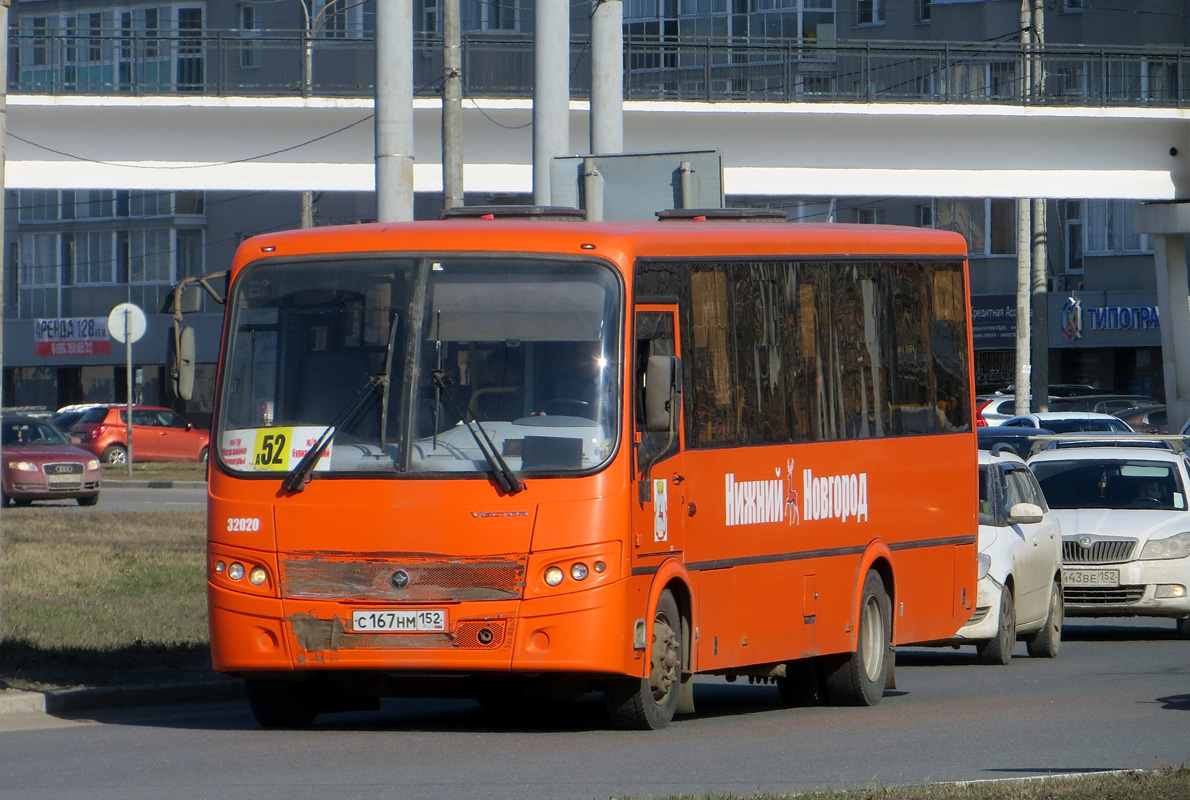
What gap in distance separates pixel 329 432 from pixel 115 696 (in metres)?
2.62

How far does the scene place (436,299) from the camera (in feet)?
36.4

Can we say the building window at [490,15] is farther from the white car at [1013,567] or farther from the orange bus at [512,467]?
the orange bus at [512,467]

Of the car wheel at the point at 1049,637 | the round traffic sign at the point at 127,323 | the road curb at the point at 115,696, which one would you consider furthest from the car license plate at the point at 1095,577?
the round traffic sign at the point at 127,323

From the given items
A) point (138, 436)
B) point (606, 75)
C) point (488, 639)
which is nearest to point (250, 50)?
point (606, 75)

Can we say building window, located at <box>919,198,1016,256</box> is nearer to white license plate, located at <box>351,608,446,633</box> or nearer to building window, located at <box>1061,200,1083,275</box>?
building window, located at <box>1061,200,1083,275</box>

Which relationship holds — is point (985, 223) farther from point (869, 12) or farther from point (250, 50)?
point (250, 50)

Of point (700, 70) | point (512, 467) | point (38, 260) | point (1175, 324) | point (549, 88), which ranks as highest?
point (700, 70)

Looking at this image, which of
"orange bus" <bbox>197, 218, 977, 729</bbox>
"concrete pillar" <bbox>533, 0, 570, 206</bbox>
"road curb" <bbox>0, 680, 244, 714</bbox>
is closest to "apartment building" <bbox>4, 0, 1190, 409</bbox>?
"concrete pillar" <bbox>533, 0, 570, 206</bbox>

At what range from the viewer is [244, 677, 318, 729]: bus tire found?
11430mm

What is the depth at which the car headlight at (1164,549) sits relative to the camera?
18.4m

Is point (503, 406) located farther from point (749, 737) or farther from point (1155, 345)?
point (1155, 345)

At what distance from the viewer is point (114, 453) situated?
172ft

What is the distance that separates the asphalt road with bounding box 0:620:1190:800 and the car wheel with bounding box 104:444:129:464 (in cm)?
3999

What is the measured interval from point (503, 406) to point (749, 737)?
2.15 meters
